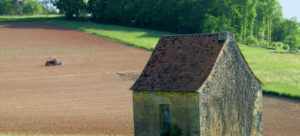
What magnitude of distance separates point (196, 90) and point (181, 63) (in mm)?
2377

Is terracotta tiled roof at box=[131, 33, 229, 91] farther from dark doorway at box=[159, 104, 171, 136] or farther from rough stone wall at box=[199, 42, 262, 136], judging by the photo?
dark doorway at box=[159, 104, 171, 136]

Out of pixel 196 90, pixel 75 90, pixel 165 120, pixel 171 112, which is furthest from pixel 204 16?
pixel 196 90

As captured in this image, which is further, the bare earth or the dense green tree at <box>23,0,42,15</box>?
the dense green tree at <box>23,0,42,15</box>

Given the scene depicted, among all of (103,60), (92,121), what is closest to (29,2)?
(103,60)

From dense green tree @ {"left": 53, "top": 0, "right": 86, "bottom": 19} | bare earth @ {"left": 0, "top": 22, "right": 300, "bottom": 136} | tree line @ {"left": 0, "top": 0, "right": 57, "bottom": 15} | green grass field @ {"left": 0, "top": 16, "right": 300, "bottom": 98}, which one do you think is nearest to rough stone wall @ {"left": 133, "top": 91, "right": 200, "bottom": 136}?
bare earth @ {"left": 0, "top": 22, "right": 300, "bottom": 136}

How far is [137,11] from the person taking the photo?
89.2m

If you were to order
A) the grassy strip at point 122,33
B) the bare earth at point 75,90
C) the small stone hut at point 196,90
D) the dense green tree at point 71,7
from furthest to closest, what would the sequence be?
the dense green tree at point 71,7 < the grassy strip at point 122,33 < the bare earth at point 75,90 < the small stone hut at point 196,90

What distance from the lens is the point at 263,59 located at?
5519cm

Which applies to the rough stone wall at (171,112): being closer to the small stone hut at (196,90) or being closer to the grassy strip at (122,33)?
the small stone hut at (196,90)

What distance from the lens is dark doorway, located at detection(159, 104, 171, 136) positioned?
64.5 ft

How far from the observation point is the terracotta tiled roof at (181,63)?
19.5 metres

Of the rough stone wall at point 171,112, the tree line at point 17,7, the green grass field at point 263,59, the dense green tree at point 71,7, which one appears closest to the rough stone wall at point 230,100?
the rough stone wall at point 171,112

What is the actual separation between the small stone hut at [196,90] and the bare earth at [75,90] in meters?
4.12

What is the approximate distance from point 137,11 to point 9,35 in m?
28.4
